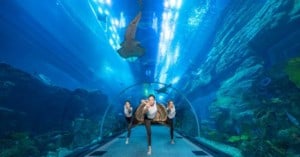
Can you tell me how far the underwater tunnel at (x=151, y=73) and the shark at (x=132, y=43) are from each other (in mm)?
58

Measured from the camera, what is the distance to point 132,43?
13961 mm

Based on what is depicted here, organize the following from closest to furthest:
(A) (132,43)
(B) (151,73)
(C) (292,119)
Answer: (C) (292,119) → (A) (132,43) → (B) (151,73)

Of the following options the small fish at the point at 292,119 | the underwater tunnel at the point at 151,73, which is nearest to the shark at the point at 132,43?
the underwater tunnel at the point at 151,73

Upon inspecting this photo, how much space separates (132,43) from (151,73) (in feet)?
18.4

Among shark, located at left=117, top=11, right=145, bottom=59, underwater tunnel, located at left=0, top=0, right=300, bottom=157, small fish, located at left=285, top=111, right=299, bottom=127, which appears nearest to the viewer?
small fish, located at left=285, top=111, right=299, bottom=127

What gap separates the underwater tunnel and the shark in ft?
0.19

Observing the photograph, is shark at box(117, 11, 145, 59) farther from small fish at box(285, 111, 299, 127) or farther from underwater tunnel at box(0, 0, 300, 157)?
small fish at box(285, 111, 299, 127)

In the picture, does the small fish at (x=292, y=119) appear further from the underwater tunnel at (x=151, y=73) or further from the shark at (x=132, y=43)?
the shark at (x=132, y=43)

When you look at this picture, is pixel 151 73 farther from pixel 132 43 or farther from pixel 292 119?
pixel 292 119

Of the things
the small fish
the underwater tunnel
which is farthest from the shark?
the small fish

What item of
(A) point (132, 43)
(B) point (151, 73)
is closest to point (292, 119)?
(A) point (132, 43)

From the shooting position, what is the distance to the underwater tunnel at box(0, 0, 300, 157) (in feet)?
26.7

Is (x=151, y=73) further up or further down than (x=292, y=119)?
further up

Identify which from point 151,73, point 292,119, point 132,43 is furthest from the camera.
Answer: point 151,73
